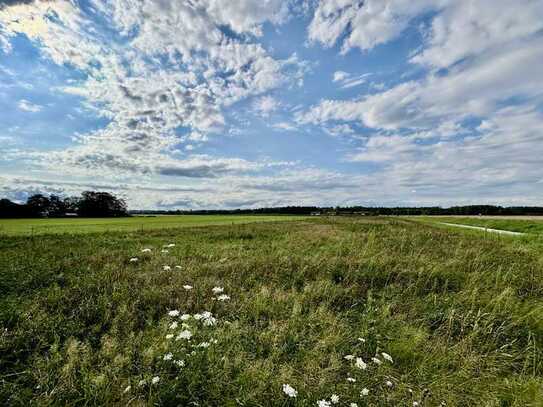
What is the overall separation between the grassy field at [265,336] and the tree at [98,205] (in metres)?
97.4

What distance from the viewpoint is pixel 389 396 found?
3.29m

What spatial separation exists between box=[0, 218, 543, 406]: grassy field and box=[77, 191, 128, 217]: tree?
97.4m

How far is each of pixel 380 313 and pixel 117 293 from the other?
5501 mm

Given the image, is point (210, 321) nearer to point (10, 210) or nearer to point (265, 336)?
point (265, 336)

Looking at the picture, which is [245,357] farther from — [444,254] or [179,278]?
[444,254]

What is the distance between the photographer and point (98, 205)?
94.3 metres

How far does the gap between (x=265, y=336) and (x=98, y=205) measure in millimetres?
107062

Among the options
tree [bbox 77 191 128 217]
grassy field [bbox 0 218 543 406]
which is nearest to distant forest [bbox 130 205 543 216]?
tree [bbox 77 191 128 217]

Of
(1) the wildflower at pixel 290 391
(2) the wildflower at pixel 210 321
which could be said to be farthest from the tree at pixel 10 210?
(1) the wildflower at pixel 290 391

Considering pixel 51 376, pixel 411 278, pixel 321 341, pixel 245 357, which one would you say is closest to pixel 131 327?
pixel 51 376

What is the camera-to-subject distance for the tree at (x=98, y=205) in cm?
9144

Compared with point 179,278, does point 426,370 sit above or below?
below

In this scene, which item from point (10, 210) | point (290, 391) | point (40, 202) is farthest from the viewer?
point (40, 202)

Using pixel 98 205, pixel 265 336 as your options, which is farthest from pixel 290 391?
pixel 98 205
